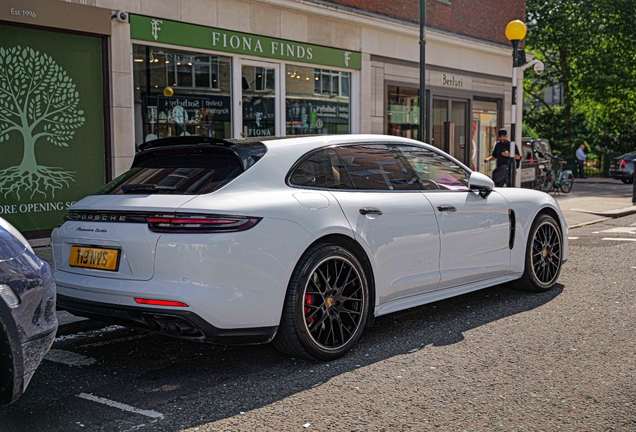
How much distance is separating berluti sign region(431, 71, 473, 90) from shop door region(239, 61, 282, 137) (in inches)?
224

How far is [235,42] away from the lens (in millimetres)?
12828

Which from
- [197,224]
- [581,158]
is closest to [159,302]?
[197,224]

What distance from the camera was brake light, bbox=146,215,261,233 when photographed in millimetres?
4309

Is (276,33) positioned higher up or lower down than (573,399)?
higher up

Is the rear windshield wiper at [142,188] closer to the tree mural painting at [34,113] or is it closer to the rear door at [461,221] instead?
the rear door at [461,221]

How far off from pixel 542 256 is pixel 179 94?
282 inches

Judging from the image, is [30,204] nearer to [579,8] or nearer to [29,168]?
[29,168]

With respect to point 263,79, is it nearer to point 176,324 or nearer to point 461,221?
point 461,221

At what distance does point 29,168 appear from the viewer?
10086mm

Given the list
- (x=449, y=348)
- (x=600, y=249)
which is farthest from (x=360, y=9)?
(x=449, y=348)

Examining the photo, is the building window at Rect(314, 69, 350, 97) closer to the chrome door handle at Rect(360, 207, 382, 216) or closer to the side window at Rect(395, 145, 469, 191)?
→ the side window at Rect(395, 145, 469, 191)

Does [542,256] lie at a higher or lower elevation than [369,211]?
lower

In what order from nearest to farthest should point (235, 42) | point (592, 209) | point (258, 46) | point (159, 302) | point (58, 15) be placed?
1. point (159, 302)
2. point (58, 15)
3. point (235, 42)
4. point (258, 46)
5. point (592, 209)

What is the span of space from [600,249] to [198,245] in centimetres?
779
